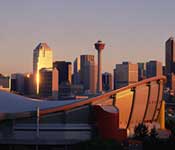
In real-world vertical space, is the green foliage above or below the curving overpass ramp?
below

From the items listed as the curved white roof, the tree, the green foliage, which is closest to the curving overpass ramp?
the curved white roof

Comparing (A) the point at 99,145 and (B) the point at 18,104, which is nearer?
(A) the point at 99,145

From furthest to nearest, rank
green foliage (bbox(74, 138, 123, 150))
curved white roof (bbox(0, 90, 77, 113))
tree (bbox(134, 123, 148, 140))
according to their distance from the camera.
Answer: curved white roof (bbox(0, 90, 77, 113)) < tree (bbox(134, 123, 148, 140)) < green foliage (bbox(74, 138, 123, 150))

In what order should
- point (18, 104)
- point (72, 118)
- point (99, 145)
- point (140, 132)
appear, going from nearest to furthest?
point (99, 145), point (72, 118), point (140, 132), point (18, 104)

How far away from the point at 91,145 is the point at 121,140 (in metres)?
5.73

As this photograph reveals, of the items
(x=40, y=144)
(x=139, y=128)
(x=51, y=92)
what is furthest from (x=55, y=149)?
(x=51, y=92)

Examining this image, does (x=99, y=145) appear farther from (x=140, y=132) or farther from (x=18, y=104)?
(x=18, y=104)

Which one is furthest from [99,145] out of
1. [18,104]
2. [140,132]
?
[18,104]

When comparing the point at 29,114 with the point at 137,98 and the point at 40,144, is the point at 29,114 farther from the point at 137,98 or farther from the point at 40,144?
the point at 137,98

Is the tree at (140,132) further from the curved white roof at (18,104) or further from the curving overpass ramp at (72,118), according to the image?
the curved white roof at (18,104)

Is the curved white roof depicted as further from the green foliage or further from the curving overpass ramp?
the green foliage

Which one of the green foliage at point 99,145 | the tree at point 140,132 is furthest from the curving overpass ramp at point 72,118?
the green foliage at point 99,145

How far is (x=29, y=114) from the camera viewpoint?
61.5 m

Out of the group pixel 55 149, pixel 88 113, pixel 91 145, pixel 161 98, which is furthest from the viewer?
pixel 161 98
